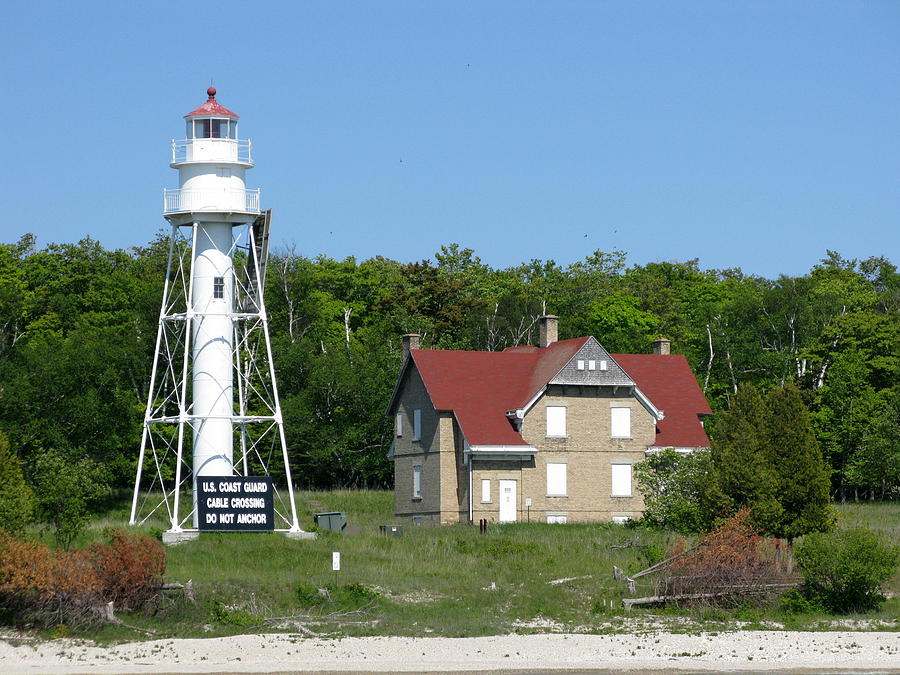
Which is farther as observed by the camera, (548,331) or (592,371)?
(548,331)

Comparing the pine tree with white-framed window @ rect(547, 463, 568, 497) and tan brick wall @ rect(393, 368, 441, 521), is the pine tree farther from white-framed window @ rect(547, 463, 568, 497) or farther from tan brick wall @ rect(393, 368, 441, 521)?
tan brick wall @ rect(393, 368, 441, 521)

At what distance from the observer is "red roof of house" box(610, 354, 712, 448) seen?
61906 millimetres

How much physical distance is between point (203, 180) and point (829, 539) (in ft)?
82.2

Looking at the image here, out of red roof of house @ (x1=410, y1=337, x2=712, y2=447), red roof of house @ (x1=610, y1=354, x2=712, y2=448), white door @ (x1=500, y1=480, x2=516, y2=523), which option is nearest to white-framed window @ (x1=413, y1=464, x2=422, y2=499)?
red roof of house @ (x1=410, y1=337, x2=712, y2=447)

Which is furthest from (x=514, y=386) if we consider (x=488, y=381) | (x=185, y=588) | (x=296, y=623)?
(x=296, y=623)

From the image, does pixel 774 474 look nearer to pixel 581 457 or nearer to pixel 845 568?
pixel 845 568

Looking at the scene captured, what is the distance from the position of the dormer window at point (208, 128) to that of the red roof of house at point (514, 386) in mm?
13900

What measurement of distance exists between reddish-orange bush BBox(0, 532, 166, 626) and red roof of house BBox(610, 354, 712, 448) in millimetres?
26915

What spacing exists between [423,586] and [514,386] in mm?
19588

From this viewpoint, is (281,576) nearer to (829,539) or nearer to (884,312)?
(829,539)

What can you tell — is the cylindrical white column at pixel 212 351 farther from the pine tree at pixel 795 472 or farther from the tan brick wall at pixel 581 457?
the pine tree at pixel 795 472

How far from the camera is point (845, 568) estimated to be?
4088cm

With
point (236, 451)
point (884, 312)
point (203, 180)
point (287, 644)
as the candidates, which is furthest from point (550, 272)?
point (287, 644)

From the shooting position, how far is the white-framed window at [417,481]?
61.7 m
